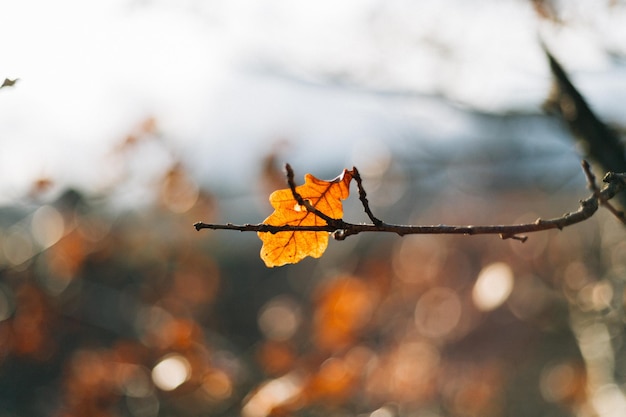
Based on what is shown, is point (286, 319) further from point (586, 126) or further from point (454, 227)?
point (454, 227)

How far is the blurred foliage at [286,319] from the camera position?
11.2 feet

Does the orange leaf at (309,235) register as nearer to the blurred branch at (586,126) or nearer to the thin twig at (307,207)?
the thin twig at (307,207)

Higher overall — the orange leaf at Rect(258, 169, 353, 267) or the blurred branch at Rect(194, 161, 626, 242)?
the blurred branch at Rect(194, 161, 626, 242)

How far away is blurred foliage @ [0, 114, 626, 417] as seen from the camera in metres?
3.40

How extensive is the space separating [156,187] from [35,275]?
2322 mm

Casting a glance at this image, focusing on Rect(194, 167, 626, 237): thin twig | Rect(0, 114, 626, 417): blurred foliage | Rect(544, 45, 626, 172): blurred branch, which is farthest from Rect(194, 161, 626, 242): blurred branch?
Rect(0, 114, 626, 417): blurred foliage

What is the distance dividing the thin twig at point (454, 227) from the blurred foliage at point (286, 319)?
1523 mm

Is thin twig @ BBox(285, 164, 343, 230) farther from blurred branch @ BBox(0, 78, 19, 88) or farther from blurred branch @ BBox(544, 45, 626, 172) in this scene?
blurred branch @ BBox(544, 45, 626, 172)

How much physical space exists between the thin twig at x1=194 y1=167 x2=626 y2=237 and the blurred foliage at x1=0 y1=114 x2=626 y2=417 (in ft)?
5.00

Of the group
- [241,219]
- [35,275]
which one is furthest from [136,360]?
[241,219]

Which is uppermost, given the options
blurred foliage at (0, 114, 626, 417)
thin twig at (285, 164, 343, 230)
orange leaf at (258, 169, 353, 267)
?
thin twig at (285, 164, 343, 230)

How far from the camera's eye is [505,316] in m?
10.4

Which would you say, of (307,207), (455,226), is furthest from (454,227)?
(307,207)

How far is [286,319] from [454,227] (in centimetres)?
486
